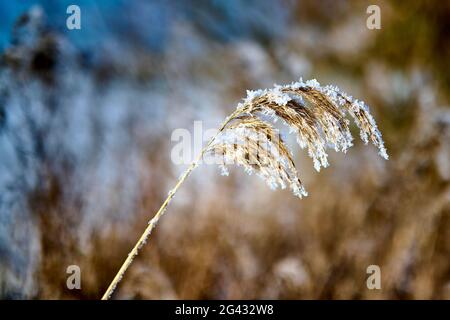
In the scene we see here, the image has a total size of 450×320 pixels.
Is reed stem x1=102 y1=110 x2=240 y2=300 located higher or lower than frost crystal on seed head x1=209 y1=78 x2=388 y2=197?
lower

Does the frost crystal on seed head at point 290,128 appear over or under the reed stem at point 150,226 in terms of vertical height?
over

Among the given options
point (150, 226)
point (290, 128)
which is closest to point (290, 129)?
point (290, 128)

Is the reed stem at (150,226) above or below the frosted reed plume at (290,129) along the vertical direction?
below

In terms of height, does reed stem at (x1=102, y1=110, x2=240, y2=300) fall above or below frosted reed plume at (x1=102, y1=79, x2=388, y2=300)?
below

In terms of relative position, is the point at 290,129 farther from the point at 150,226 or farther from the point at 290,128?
the point at 150,226
